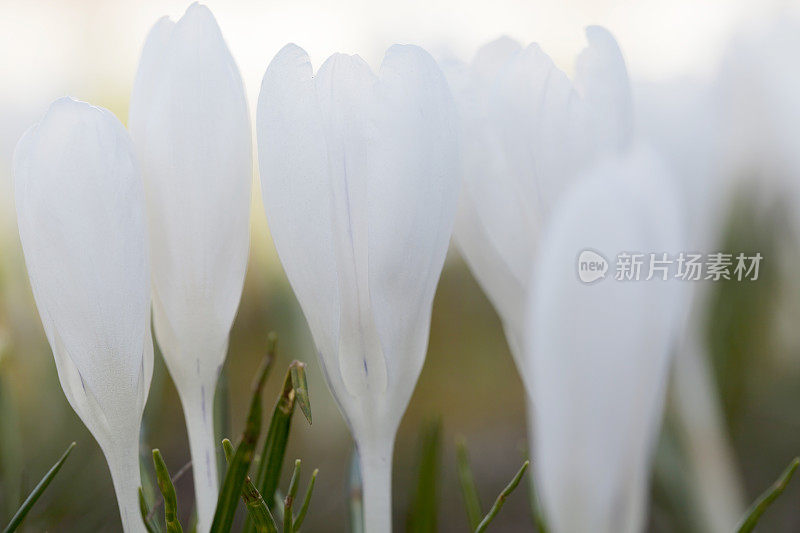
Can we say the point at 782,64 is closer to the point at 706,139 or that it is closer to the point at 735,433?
the point at 706,139

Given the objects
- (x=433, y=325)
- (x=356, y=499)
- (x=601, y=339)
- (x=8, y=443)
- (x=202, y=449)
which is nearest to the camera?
(x=601, y=339)

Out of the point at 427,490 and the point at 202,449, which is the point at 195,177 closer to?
the point at 202,449

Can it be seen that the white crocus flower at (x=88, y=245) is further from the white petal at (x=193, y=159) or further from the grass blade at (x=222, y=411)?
the grass blade at (x=222, y=411)

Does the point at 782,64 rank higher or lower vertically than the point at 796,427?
higher

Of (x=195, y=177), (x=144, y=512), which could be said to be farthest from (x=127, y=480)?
(x=195, y=177)

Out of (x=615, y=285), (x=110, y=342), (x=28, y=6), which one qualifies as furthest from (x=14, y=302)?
(x=28, y=6)

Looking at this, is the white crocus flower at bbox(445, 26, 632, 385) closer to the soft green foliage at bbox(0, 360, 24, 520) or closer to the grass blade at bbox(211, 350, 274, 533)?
the grass blade at bbox(211, 350, 274, 533)
